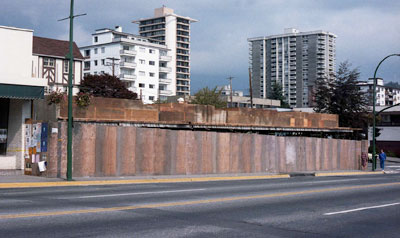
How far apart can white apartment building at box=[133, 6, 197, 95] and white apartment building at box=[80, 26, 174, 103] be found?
23.4 metres

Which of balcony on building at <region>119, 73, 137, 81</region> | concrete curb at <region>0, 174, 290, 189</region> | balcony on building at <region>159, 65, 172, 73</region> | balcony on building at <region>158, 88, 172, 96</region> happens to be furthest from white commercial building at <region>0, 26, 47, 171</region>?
balcony on building at <region>159, 65, 172, 73</region>

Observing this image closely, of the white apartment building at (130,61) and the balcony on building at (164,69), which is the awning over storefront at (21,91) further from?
the balcony on building at (164,69)

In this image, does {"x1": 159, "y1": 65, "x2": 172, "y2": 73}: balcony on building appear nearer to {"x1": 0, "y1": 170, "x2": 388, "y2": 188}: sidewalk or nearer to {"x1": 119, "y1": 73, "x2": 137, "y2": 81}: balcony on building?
{"x1": 119, "y1": 73, "x2": 137, "y2": 81}: balcony on building

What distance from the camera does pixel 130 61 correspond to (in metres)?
97.8

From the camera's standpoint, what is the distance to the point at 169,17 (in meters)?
130

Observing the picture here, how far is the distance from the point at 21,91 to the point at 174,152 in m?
8.32

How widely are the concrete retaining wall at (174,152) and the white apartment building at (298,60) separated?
500ft

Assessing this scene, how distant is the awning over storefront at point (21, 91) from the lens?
70.1 ft

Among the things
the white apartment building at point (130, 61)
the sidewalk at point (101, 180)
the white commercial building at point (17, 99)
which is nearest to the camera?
the sidewalk at point (101, 180)

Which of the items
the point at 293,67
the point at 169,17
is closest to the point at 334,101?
the point at 169,17

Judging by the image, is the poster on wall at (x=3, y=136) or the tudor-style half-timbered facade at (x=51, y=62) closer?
the poster on wall at (x=3, y=136)

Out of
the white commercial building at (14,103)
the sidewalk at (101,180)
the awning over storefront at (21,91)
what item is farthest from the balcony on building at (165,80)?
the awning over storefront at (21,91)

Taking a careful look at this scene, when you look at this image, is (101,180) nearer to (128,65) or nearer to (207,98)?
(207,98)

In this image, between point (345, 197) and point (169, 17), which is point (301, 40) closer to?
point (169, 17)
